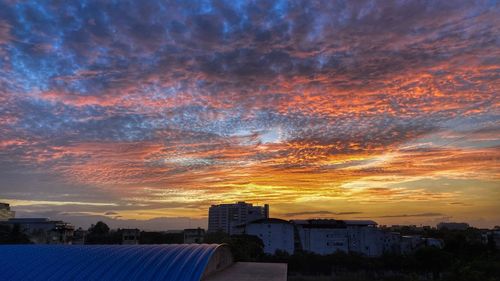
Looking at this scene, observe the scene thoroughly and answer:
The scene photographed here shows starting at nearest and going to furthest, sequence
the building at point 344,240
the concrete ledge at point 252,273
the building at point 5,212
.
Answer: the concrete ledge at point 252,273
the building at point 344,240
the building at point 5,212

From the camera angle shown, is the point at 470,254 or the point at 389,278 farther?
the point at 470,254

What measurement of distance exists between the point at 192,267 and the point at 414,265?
5194cm

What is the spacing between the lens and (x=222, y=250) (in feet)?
115

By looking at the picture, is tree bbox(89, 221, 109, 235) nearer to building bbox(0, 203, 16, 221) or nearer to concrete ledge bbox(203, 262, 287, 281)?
building bbox(0, 203, 16, 221)

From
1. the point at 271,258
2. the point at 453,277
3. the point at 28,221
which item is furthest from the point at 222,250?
the point at 28,221

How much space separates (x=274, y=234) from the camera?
10269 centimetres

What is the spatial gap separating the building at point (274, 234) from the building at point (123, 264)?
67085 millimetres

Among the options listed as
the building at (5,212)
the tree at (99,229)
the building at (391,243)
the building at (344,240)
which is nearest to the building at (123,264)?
the building at (344,240)

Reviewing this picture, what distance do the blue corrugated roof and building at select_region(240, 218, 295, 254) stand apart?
235ft

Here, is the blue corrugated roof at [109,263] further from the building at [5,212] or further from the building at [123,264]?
the building at [5,212]

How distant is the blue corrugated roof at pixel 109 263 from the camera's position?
25.6 m

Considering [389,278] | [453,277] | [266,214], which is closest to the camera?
[453,277]

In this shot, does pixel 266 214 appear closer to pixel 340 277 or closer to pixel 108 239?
pixel 108 239

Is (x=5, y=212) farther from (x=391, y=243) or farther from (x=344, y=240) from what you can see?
(x=391, y=243)
